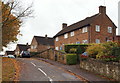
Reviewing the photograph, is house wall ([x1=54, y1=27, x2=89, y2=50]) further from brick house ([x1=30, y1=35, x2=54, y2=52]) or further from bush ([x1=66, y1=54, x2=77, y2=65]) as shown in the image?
brick house ([x1=30, y1=35, x2=54, y2=52])

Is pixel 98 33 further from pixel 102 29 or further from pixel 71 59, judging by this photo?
pixel 71 59

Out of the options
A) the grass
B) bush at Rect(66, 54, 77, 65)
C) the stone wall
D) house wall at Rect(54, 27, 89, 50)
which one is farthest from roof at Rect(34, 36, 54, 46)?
the stone wall

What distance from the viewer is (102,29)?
129 feet

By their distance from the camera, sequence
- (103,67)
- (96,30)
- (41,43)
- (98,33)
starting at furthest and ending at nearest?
(41,43), (98,33), (96,30), (103,67)

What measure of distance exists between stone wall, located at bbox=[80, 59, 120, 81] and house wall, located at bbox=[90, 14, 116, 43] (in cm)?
1943

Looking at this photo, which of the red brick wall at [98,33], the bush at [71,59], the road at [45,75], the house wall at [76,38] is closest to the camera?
the road at [45,75]

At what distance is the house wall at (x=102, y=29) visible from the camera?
1480 inches

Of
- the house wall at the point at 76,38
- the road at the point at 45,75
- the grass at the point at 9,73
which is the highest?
the house wall at the point at 76,38

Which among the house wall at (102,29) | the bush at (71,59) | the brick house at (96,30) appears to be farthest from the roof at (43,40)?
the bush at (71,59)

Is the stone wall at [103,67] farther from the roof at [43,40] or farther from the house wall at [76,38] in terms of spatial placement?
the roof at [43,40]

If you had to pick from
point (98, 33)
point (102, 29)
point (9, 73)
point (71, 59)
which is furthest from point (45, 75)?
point (102, 29)

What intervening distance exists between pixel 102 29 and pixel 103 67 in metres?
25.2

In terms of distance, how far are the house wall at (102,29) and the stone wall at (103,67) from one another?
19426 millimetres

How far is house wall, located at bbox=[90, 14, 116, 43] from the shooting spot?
37594mm
